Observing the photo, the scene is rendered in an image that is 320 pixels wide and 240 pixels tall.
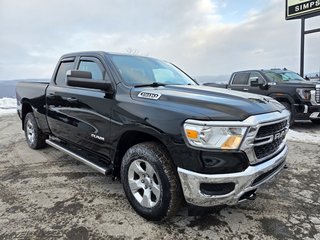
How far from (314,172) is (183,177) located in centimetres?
289

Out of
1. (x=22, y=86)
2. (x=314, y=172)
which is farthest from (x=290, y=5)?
(x=22, y=86)

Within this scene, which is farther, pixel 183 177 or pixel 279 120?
pixel 279 120

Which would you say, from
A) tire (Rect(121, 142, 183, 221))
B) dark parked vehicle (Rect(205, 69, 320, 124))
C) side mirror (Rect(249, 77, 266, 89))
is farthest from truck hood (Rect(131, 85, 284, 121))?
side mirror (Rect(249, 77, 266, 89))

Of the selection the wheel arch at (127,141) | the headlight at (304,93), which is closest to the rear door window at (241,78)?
the headlight at (304,93)

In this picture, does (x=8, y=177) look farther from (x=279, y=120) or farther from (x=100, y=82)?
(x=279, y=120)

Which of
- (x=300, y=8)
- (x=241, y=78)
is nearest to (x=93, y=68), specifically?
(x=241, y=78)

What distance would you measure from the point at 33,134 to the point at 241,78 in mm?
7196

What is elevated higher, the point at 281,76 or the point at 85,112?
the point at 281,76

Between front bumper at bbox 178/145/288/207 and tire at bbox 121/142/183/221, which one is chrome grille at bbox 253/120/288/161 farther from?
tire at bbox 121/142/183/221

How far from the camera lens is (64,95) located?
13.6 feet

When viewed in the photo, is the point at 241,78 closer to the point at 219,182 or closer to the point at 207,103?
the point at 207,103

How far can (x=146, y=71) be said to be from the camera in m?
3.78

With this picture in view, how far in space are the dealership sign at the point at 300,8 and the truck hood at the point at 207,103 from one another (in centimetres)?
1400

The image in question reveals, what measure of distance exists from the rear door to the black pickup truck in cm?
1
